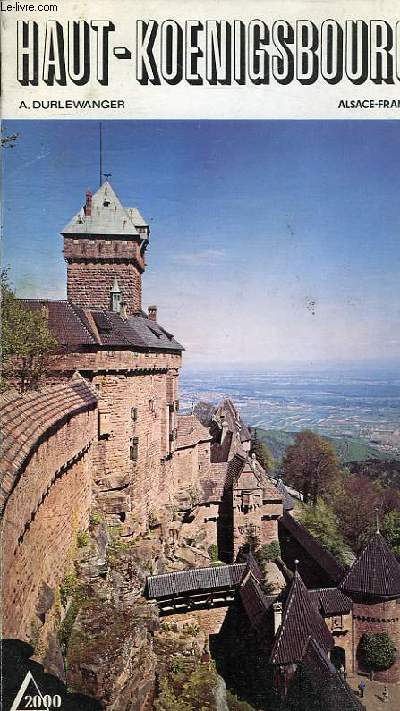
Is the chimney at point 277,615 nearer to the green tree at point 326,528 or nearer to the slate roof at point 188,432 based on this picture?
the slate roof at point 188,432

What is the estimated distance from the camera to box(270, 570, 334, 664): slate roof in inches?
537

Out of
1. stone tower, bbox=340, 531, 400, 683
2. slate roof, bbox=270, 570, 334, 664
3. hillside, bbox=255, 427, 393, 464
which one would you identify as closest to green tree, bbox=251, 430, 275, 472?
hillside, bbox=255, 427, 393, 464

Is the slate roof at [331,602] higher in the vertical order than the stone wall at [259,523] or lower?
lower

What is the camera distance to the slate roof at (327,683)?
10934mm

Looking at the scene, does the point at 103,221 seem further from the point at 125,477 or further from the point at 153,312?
the point at 125,477

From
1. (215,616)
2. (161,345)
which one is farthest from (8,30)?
(215,616)

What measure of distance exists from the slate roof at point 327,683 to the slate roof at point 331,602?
123 inches

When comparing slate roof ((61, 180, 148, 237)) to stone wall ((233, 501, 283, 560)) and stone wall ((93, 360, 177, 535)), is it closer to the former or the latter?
stone wall ((93, 360, 177, 535))

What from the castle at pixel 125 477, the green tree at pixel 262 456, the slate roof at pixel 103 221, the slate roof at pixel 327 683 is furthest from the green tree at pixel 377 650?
the green tree at pixel 262 456

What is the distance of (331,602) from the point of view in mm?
17078

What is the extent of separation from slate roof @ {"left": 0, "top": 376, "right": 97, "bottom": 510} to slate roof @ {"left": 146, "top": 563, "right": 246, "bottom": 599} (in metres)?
8.43

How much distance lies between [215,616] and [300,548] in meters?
6.66

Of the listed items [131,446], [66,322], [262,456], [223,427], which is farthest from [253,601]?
[262,456]

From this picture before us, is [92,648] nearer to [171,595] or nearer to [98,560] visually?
[98,560]
